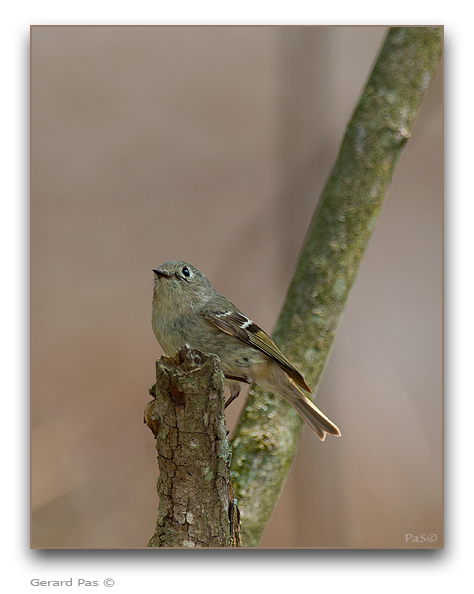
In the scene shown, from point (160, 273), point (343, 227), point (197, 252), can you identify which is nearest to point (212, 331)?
point (160, 273)

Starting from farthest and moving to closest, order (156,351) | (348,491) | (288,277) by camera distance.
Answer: (288,277) < (156,351) < (348,491)

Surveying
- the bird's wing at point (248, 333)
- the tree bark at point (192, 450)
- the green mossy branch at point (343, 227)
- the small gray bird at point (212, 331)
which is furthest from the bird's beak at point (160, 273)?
the green mossy branch at point (343, 227)

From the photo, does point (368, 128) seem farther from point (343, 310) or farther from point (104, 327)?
point (104, 327)

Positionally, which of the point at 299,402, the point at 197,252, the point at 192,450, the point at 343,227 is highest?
the point at 343,227

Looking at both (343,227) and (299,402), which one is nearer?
(299,402)

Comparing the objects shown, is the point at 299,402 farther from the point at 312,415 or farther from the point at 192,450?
the point at 192,450

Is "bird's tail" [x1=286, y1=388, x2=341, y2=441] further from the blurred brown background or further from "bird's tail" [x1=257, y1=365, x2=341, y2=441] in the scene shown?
the blurred brown background
